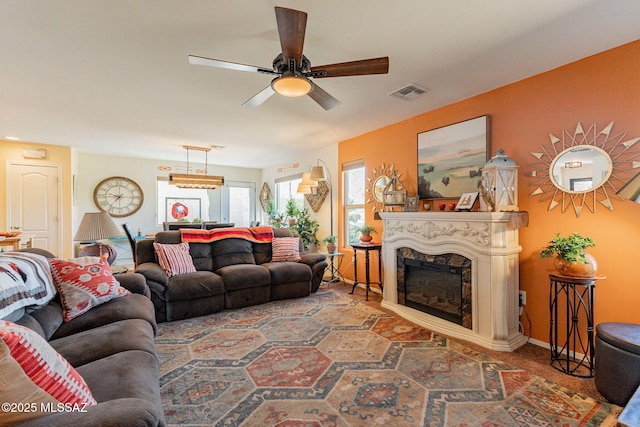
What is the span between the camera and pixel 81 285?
6.98 feet

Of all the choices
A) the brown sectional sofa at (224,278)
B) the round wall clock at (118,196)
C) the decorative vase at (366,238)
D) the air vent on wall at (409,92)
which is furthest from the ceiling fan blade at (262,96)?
the round wall clock at (118,196)

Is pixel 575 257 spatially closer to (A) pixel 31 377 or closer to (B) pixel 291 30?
(B) pixel 291 30

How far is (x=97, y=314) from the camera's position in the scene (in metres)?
2.03

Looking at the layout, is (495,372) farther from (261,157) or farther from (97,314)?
(261,157)

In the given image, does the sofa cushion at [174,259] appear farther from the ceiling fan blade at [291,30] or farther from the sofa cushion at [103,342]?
the ceiling fan blade at [291,30]

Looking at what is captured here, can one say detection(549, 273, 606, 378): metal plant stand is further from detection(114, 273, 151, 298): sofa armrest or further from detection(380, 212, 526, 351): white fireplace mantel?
detection(114, 273, 151, 298): sofa armrest

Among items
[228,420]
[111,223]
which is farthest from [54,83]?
[228,420]

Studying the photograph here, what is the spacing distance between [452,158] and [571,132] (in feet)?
3.49

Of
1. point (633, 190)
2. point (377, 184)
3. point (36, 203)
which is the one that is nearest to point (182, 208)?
point (36, 203)

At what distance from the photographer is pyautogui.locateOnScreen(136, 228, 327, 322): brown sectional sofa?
326cm

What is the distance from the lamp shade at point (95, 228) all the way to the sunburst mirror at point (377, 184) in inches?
130

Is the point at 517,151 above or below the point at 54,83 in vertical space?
below

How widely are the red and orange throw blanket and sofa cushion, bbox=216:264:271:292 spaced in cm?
50

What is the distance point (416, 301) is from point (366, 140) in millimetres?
2509
